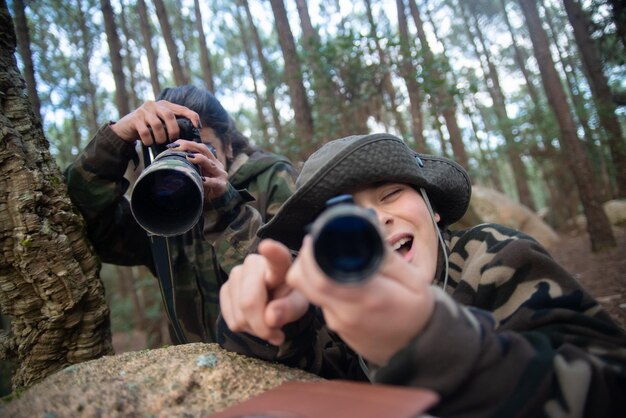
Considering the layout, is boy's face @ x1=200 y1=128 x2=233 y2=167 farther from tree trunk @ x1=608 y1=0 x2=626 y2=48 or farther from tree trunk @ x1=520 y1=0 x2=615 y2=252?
tree trunk @ x1=520 y1=0 x2=615 y2=252

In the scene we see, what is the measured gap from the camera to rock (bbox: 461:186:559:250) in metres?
9.71

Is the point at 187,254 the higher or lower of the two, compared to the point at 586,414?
higher

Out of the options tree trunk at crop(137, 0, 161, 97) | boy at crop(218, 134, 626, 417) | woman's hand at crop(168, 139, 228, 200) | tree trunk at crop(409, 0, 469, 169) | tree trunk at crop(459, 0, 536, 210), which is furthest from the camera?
tree trunk at crop(459, 0, 536, 210)

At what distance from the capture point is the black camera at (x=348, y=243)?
0.68 m

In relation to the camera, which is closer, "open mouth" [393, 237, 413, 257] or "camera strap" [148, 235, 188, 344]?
"open mouth" [393, 237, 413, 257]

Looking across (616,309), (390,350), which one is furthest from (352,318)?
(616,309)

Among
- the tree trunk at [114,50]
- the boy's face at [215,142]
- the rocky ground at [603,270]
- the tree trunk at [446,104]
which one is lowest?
the rocky ground at [603,270]

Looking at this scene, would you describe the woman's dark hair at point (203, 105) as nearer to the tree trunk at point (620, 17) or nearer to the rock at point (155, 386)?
the rock at point (155, 386)

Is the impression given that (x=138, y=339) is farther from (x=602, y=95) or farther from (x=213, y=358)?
(x=602, y=95)

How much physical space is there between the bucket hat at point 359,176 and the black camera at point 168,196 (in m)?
0.33

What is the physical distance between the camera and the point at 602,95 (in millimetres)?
7363

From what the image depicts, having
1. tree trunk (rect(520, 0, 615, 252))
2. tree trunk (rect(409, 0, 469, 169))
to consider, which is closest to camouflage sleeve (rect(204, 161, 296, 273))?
tree trunk (rect(409, 0, 469, 169))

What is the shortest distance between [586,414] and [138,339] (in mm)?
12160

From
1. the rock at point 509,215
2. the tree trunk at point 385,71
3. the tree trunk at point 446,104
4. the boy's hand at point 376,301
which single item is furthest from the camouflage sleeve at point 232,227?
the rock at point 509,215
